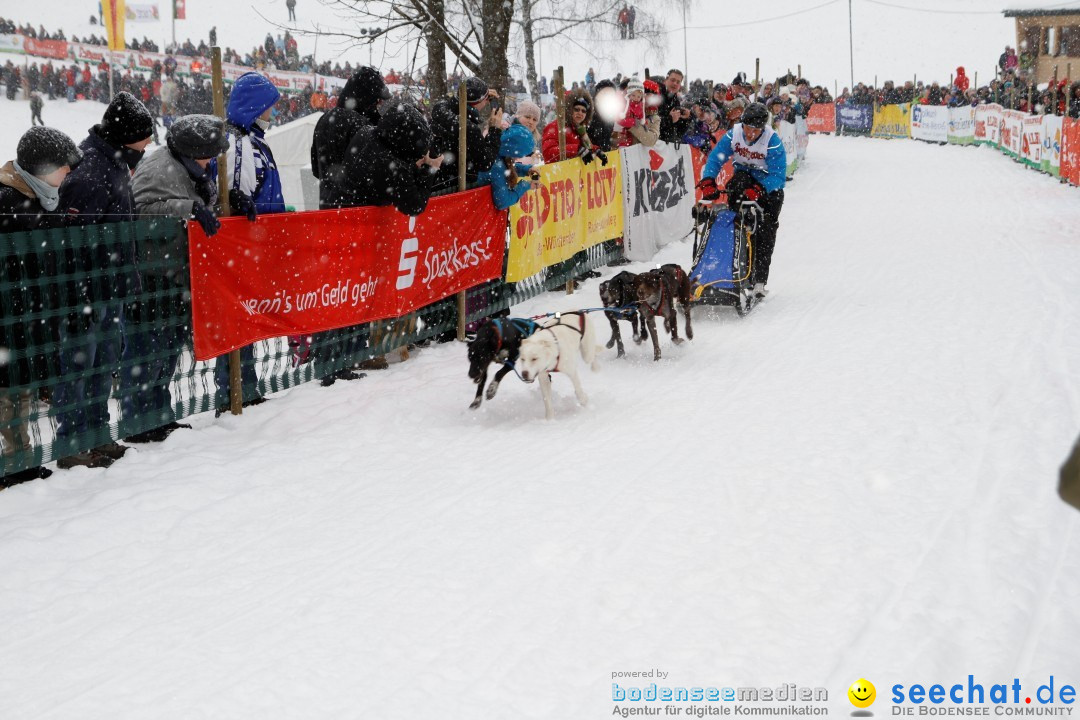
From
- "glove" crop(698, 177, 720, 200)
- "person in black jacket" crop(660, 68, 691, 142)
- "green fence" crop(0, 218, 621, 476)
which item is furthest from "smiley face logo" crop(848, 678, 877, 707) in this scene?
"person in black jacket" crop(660, 68, 691, 142)

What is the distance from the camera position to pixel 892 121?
37875 millimetres

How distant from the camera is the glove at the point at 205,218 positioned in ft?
18.8

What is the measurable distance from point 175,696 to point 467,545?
1.48m

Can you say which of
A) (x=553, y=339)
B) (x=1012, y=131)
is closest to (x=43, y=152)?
(x=553, y=339)

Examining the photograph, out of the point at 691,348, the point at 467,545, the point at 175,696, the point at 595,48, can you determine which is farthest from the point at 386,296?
the point at 595,48

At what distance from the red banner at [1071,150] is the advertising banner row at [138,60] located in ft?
60.5

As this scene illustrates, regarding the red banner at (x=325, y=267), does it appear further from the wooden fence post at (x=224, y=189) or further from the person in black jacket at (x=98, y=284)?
the person in black jacket at (x=98, y=284)

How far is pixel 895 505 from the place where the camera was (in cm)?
475

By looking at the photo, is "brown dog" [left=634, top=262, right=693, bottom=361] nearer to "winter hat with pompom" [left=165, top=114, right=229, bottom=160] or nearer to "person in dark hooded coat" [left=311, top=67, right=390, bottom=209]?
"person in dark hooded coat" [left=311, top=67, right=390, bottom=209]

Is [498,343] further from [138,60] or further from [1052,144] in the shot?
[138,60]

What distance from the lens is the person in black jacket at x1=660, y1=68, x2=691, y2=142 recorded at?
509 inches

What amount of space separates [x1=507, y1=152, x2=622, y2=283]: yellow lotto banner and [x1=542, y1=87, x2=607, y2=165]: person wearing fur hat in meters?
0.18

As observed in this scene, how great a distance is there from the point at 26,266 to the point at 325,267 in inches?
82.0

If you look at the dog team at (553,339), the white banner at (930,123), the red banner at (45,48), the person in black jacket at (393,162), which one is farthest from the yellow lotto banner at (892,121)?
the person in black jacket at (393,162)
